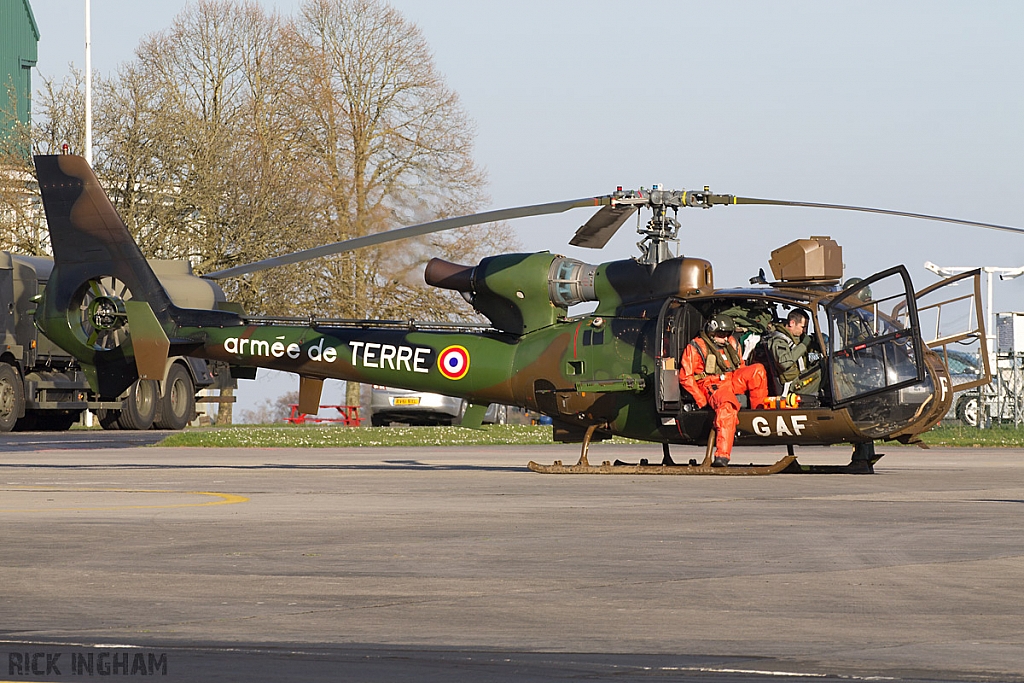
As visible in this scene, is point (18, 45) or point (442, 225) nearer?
point (442, 225)

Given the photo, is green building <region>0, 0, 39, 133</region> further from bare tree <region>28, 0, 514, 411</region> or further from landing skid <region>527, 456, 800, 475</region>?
landing skid <region>527, 456, 800, 475</region>

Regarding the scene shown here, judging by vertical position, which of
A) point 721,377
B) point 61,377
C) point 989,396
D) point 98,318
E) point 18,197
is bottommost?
point 721,377

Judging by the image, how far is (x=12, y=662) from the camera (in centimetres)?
552

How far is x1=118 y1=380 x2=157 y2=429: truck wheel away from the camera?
36.3 metres

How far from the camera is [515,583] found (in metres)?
7.74

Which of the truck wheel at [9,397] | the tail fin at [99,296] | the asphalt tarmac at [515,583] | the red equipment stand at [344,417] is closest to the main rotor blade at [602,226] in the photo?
the asphalt tarmac at [515,583]

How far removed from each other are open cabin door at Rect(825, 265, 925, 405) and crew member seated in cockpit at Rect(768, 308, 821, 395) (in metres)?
0.57

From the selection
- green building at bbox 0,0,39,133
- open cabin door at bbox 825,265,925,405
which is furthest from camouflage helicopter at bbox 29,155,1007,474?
green building at bbox 0,0,39,133

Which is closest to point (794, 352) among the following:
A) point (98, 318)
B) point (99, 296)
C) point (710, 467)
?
point (710, 467)

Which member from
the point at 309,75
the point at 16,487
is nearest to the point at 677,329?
the point at 16,487

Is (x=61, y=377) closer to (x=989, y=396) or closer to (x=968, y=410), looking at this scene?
(x=989, y=396)

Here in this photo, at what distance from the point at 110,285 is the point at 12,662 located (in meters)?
13.8

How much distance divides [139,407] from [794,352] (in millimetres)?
23469

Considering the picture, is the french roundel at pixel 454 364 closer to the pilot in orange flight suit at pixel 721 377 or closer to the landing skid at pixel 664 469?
the landing skid at pixel 664 469
